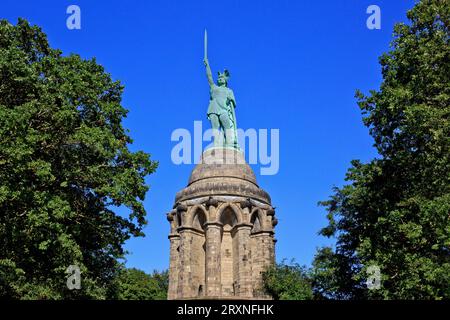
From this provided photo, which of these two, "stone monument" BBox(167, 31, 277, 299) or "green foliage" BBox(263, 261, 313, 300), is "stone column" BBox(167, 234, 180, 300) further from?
"green foliage" BBox(263, 261, 313, 300)

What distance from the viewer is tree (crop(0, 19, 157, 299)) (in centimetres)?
1538

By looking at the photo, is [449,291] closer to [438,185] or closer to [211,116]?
[438,185]

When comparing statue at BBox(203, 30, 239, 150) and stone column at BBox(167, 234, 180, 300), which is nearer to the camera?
stone column at BBox(167, 234, 180, 300)

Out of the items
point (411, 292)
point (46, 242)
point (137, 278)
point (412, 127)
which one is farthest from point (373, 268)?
point (137, 278)

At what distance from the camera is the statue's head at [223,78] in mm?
36438

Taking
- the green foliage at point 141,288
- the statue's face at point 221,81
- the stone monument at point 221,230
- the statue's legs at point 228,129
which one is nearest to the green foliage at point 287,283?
Answer: the stone monument at point 221,230

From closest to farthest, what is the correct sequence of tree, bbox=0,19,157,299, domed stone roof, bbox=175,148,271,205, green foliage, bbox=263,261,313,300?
tree, bbox=0,19,157,299
green foliage, bbox=263,261,313,300
domed stone roof, bbox=175,148,271,205

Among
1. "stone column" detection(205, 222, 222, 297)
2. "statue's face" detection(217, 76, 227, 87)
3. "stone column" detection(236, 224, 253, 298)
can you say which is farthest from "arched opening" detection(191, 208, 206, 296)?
"statue's face" detection(217, 76, 227, 87)

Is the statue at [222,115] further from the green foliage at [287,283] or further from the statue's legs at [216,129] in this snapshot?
the green foliage at [287,283]

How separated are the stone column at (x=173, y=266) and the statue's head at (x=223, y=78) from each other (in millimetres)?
11077

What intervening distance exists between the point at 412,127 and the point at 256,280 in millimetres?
15622

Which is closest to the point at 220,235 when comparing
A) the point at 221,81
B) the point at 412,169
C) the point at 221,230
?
the point at 221,230

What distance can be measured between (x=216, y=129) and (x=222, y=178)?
153 inches
